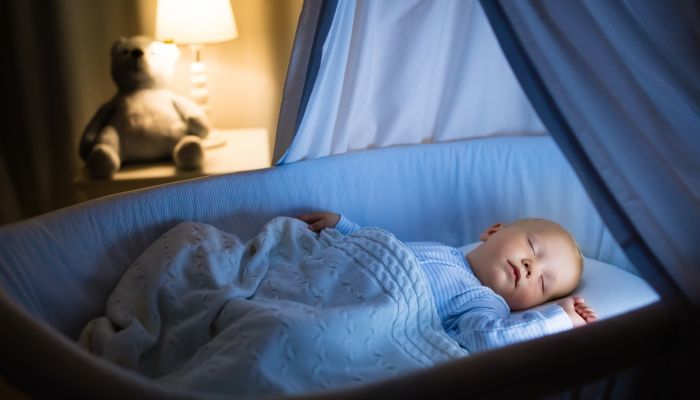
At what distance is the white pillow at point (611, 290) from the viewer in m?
1.60

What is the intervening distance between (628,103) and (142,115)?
5.88 ft

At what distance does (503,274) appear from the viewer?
5.34 ft

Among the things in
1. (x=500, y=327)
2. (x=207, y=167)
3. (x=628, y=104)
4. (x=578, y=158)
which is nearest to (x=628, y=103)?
(x=628, y=104)

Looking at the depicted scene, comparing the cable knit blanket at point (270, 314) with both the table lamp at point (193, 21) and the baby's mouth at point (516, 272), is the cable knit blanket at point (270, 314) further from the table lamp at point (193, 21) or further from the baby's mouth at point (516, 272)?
the table lamp at point (193, 21)

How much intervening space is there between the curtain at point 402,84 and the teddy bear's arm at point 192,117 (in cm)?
77

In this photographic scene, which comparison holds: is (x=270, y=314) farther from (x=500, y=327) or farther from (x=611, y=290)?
(x=611, y=290)

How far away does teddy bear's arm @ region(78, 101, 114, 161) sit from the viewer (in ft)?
7.97

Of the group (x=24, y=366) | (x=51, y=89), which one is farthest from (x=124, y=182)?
(x=24, y=366)

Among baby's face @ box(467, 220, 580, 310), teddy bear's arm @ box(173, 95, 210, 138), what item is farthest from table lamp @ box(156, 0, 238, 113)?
baby's face @ box(467, 220, 580, 310)

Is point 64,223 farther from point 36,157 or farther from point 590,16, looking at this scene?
point 36,157

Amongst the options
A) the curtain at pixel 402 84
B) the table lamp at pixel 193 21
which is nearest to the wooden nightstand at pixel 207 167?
the table lamp at pixel 193 21

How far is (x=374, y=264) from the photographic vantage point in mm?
1401

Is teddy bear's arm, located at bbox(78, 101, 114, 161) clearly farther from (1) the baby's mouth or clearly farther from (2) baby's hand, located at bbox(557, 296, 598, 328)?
(2) baby's hand, located at bbox(557, 296, 598, 328)

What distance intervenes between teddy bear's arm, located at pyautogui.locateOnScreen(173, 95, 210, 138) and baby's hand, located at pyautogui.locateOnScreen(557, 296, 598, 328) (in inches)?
57.0
